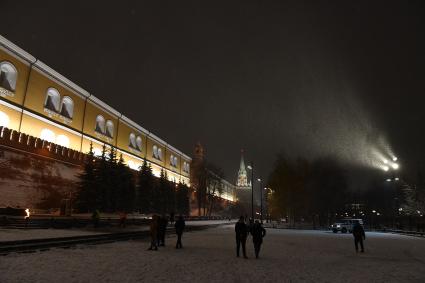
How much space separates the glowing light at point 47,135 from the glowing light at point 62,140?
28.5 inches

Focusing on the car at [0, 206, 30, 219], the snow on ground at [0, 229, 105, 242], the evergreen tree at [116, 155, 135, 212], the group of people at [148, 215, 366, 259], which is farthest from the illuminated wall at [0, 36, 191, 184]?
the group of people at [148, 215, 366, 259]

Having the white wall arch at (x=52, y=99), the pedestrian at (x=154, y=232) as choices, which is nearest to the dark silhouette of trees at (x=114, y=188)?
the white wall arch at (x=52, y=99)

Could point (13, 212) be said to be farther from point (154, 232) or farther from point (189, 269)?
point (189, 269)

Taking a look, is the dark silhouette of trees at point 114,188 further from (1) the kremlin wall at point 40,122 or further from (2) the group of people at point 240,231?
(2) the group of people at point 240,231

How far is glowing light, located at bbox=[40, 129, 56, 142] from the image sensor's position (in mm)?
33125

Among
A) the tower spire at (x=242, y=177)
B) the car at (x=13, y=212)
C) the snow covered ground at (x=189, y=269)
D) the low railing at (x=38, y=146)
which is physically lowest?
the snow covered ground at (x=189, y=269)

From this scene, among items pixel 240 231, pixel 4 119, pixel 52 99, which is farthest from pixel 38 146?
pixel 240 231

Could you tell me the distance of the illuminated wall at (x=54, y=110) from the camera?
96.8 ft

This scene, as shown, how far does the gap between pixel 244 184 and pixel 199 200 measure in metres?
103

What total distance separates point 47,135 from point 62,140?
255 centimetres

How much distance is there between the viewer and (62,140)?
119 feet

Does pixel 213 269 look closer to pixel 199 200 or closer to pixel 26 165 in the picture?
pixel 26 165

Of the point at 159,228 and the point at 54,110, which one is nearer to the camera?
the point at 159,228

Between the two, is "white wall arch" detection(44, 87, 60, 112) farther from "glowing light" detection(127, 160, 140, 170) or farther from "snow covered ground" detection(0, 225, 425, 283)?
"snow covered ground" detection(0, 225, 425, 283)
